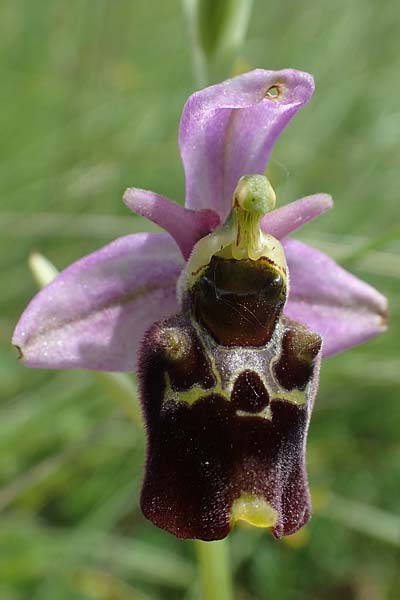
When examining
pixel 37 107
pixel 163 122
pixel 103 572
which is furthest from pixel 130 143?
pixel 103 572

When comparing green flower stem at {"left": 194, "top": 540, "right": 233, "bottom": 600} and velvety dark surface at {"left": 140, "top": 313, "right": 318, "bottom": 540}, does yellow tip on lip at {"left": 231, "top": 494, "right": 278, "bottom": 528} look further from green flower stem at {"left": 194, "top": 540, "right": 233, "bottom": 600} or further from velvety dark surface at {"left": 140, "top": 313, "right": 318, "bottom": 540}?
green flower stem at {"left": 194, "top": 540, "right": 233, "bottom": 600}

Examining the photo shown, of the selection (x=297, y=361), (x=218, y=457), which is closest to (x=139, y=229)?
(x=297, y=361)

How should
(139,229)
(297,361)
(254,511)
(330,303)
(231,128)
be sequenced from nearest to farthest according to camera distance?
(254,511)
(297,361)
(231,128)
(330,303)
(139,229)

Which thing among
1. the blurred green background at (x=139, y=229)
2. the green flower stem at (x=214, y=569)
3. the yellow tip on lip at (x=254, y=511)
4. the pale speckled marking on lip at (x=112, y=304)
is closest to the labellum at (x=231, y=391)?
the yellow tip on lip at (x=254, y=511)

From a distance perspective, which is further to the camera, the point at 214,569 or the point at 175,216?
the point at 214,569

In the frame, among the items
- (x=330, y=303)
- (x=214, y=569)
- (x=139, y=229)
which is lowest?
(x=214, y=569)

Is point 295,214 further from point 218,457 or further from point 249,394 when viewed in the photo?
point 218,457
